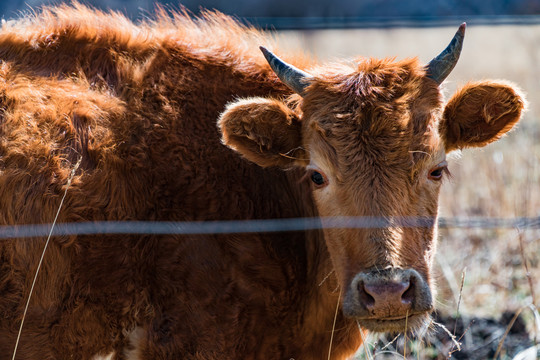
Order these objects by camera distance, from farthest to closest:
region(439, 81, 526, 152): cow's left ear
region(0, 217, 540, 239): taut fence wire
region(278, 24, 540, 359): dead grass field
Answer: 1. region(278, 24, 540, 359): dead grass field
2. region(439, 81, 526, 152): cow's left ear
3. region(0, 217, 540, 239): taut fence wire

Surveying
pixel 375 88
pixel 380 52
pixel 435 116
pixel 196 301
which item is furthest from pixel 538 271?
pixel 380 52

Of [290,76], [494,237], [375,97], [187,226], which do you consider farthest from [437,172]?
[494,237]

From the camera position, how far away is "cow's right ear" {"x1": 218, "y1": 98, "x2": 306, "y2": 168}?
3.36 m

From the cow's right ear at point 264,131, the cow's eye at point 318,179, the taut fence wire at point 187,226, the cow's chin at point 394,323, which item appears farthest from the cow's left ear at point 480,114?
the cow's chin at point 394,323

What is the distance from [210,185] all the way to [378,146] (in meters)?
1.01

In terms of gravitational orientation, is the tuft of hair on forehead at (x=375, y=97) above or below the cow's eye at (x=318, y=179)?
above

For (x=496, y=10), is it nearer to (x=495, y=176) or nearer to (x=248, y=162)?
(x=495, y=176)

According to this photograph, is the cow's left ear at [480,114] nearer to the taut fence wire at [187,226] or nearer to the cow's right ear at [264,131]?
the taut fence wire at [187,226]

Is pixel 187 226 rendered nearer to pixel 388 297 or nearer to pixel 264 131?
pixel 264 131

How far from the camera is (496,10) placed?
5.28m

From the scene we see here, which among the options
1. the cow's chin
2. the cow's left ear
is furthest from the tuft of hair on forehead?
the cow's chin

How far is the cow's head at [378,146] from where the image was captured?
9.71ft

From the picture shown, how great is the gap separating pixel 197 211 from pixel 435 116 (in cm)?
142

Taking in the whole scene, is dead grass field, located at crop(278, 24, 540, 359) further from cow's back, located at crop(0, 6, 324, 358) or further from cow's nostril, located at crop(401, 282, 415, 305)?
cow's back, located at crop(0, 6, 324, 358)
